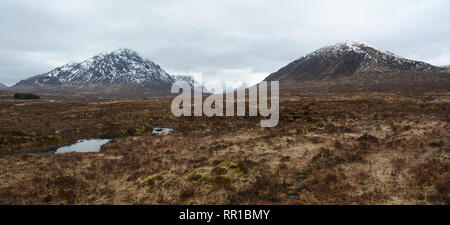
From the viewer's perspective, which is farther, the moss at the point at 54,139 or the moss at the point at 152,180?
the moss at the point at 54,139

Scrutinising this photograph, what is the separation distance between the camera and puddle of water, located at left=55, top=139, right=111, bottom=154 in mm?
22078

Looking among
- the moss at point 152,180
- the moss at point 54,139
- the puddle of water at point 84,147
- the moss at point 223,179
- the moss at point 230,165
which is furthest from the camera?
the moss at point 54,139

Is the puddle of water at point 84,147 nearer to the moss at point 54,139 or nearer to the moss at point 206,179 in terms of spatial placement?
the moss at point 54,139

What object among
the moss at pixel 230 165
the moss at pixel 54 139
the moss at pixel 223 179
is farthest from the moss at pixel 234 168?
the moss at pixel 54 139

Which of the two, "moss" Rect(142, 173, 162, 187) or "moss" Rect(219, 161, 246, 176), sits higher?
"moss" Rect(219, 161, 246, 176)

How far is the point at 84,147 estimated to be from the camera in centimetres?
2331

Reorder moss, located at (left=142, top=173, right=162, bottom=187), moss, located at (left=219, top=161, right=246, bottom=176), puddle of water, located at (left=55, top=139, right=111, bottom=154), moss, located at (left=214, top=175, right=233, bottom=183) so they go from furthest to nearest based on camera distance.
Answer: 1. puddle of water, located at (left=55, top=139, right=111, bottom=154)
2. moss, located at (left=219, top=161, right=246, bottom=176)
3. moss, located at (left=142, top=173, right=162, bottom=187)
4. moss, located at (left=214, top=175, right=233, bottom=183)

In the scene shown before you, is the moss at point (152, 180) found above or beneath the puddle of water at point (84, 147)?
above

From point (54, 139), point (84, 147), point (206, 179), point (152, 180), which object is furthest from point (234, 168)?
point (54, 139)

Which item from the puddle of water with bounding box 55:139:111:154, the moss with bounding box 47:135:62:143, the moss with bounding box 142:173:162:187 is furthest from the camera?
the moss with bounding box 47:135:62:143

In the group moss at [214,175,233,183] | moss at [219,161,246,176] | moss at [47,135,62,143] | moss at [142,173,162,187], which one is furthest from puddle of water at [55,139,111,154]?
moss at [214,175,233,183]

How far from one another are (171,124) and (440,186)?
3364 cm

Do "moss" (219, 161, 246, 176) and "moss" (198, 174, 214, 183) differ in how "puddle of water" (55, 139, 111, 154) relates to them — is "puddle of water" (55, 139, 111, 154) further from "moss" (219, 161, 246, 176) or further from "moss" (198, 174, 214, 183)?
"moss" (219, 161, 246, 176)

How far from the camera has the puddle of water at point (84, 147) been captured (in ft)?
72.4
